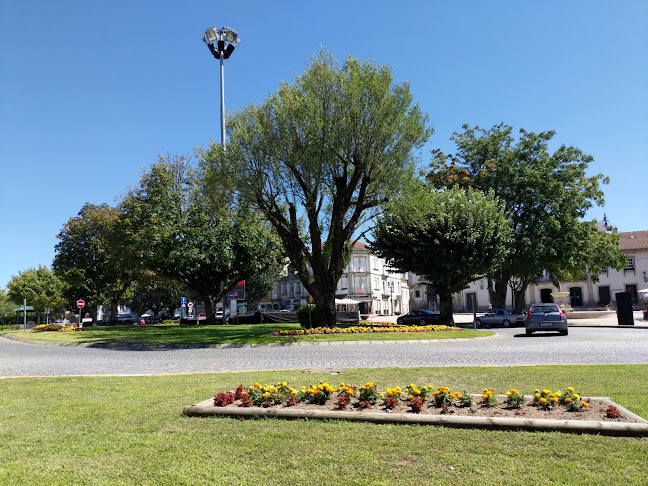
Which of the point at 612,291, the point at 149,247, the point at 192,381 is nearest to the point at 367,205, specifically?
the point at 192,381

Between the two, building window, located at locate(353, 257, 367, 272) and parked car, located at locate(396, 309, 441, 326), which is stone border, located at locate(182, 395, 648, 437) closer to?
parked car, located at locate(396, 309, 441, 326)

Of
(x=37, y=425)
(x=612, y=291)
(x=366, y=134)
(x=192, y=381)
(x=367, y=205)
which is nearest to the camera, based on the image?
(x=37, y=425)

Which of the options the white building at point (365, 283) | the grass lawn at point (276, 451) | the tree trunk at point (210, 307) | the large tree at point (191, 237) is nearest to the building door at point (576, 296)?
the white building at point (365, 283)

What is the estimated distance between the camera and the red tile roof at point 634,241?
66500 millimetres

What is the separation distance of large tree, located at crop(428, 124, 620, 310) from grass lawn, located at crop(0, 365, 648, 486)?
29.5 meters

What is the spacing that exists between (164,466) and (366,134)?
18.0m

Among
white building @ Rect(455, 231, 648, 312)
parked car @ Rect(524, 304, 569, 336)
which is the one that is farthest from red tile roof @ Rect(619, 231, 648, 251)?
parked car @ Rect(524, 304, 569, 336)

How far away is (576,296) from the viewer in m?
69.8

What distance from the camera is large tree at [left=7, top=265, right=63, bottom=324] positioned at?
5459 cm

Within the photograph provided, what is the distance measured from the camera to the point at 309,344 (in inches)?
736

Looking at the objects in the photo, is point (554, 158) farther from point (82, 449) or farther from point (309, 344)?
point (82, 449)

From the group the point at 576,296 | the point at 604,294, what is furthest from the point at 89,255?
the point at 604,294

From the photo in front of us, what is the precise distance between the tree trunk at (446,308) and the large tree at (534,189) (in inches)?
259

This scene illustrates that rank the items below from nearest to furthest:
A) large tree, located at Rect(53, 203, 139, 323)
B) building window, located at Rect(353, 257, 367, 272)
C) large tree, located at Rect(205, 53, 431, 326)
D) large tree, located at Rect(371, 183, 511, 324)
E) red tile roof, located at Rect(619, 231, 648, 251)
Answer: large tree, located at Rect(205, 53, 431, 326) < large tree, located at Rect(371, 183, 511, 324) < large tree, located at Rect(53, 203, 139, 323) < red tile roof, located at Rect(619, 231, 648, 251) < building window, located at Rect(353, 257, 367, 272)
